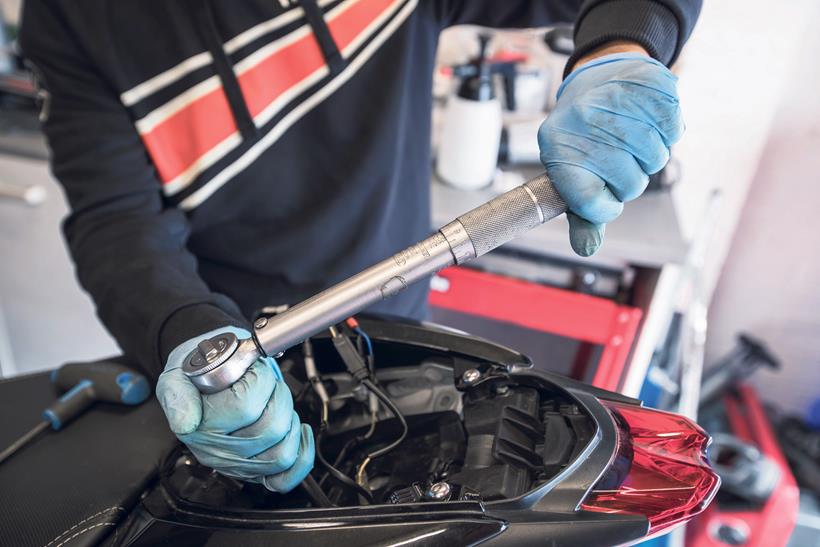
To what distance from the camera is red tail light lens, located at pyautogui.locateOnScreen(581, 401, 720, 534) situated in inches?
15.1

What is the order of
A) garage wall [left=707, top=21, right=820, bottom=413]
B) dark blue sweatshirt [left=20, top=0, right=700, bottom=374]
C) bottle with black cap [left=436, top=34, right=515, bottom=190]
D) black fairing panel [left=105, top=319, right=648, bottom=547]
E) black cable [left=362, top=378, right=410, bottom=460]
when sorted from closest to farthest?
black fairing panel [left=105, top=319, right=648, bottom=547], black cable [left=362, top=378, right=410, bottom=460], dark blue sweatshirt [left=20, top=0, right=700, bottom=374], bottle with black cap [left=436, top=34, right=515, bottom=190], garage wall [left=707, top=21, right=820, bottom=413]

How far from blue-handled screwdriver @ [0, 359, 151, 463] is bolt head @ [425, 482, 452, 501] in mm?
308

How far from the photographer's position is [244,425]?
39 cm

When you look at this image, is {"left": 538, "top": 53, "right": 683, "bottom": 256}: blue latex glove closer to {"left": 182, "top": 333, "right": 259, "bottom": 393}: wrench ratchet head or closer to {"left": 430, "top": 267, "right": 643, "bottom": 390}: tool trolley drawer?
{"left": 182, "top": 333, "right": 259, "bottom": 393}: wrench ratchet head

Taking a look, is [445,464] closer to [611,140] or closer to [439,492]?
[439,492]

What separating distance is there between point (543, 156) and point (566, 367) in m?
0.89

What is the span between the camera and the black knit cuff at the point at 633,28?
497mm

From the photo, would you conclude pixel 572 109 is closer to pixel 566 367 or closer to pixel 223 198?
pixel 223 198

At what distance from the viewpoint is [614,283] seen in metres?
0.98

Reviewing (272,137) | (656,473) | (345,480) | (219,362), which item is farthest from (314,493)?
(272,137)

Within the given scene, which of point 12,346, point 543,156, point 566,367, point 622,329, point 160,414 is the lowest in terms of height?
point 566,367

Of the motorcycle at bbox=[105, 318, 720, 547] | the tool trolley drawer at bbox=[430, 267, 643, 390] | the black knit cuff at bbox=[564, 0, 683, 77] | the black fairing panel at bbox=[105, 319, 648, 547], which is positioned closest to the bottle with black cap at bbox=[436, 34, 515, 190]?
the tool trolley drawer at bbox=[430, 267, 643, 390]

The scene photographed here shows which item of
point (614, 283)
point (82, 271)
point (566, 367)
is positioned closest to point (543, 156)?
point (82, 271)

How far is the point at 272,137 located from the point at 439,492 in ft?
1.54
